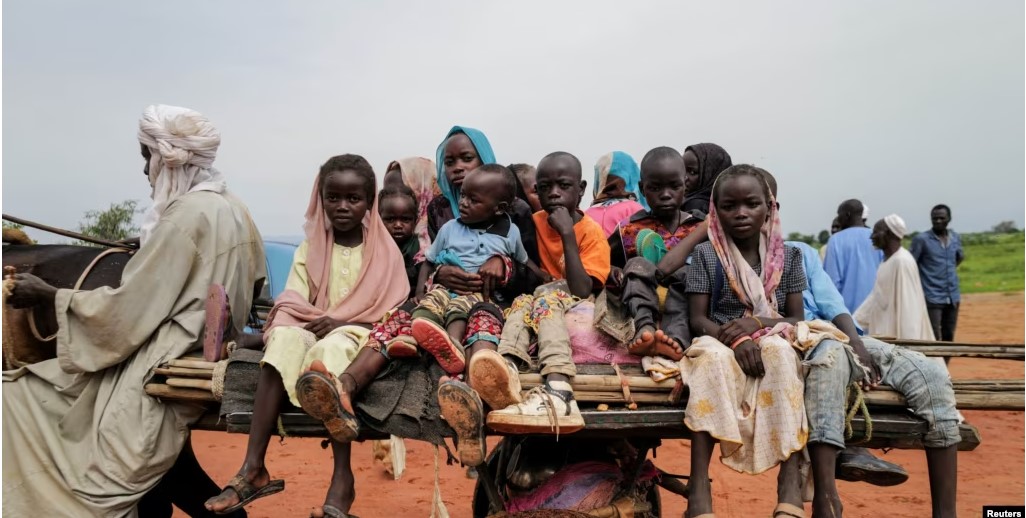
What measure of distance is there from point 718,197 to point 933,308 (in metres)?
8.64

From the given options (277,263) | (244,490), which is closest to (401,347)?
(244,490)

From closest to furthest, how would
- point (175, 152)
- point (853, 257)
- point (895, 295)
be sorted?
1. point (175, 152)
2. point (895, 295)
3. point (853, 257)

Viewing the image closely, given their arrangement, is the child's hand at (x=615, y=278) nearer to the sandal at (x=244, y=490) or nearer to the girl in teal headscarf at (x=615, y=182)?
the girl in teal headscarf at (x=615, y=182)

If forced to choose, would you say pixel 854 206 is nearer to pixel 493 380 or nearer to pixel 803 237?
pixel 493 380

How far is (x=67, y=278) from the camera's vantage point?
421cm

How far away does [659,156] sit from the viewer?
156 inches

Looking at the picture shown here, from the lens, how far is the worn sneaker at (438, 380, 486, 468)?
282 cm

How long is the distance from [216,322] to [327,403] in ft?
2.77

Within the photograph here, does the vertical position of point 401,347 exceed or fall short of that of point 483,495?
it exceeds it

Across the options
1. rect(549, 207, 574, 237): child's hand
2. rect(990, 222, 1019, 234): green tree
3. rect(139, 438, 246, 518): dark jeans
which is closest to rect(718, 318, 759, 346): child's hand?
rect(549, 207, 574, 237): child's hand

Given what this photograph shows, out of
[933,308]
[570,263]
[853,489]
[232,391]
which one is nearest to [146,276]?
[232,391]

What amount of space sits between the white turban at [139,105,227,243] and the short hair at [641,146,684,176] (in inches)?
93.5

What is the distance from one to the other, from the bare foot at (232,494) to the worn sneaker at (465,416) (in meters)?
0.96

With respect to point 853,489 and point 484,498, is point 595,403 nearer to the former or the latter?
point 484,498
